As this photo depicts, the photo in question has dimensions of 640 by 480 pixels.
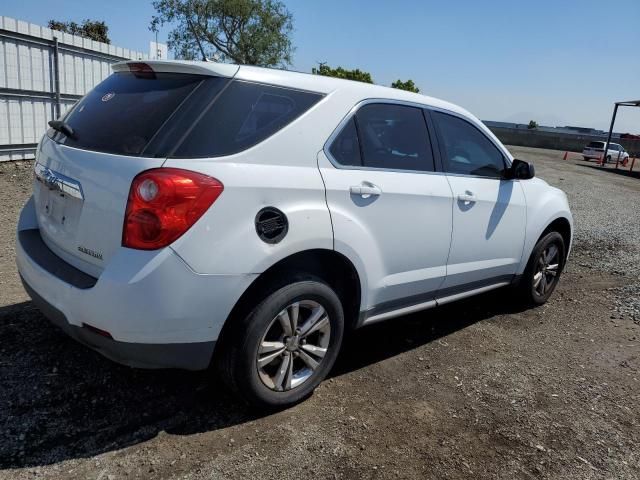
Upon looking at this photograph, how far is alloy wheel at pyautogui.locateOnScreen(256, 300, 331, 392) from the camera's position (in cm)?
280

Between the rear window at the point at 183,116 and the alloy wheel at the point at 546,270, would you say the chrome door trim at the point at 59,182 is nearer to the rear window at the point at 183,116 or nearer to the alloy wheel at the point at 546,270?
the rear window at the point at 183,116

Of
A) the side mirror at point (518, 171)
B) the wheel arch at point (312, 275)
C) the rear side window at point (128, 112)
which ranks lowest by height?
the wheel arch at point (312, 275)

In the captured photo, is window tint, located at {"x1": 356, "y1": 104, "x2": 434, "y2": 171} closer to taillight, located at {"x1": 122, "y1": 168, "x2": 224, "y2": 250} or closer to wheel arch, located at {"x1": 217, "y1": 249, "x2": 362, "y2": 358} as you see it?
wheel arch, located at {"x1": 217, "y1": 249, "x2": 362, "y2": 358}

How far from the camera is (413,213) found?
3.37 m

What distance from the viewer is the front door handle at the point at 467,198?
3744mm

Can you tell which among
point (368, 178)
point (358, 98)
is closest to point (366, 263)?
point (368, 178)

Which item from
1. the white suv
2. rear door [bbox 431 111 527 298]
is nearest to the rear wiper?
the white suv

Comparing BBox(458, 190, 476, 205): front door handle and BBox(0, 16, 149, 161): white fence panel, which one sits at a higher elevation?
BBox(0, 16, 149, 161): white fence panel

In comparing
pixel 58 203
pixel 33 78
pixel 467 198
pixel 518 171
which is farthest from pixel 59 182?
pixel 33 78

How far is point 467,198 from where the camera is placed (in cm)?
379

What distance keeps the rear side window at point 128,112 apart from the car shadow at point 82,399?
1.36m

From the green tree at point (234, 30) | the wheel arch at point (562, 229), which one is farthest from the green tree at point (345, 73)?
the wheel arch at point (562, 229)

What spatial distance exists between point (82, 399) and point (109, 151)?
1.39 metres

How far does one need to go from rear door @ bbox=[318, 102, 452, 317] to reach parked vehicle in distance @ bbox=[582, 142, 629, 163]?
35407 millimetres
